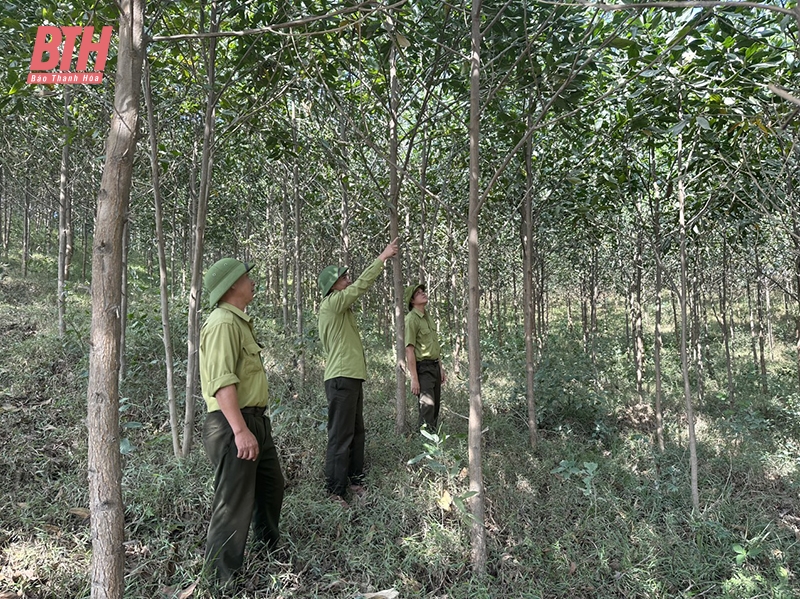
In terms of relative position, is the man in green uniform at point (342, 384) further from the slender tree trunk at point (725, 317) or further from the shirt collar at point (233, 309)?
the slender tree trunk at point (725, 317)

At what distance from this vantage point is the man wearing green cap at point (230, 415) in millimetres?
2436

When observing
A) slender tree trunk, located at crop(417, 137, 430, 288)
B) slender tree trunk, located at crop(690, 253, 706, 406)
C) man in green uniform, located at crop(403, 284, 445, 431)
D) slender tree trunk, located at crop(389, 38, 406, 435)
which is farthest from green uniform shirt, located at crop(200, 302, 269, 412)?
slender tree trunk, located at crop(690, 253, 706, 406)

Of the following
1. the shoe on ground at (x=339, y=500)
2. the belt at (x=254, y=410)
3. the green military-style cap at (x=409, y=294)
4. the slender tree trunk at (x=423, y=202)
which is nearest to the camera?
the belt at (x=254, y=410)

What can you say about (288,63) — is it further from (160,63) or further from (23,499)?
(23,499)

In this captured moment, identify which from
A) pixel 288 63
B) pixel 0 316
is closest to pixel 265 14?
pixel 288 63

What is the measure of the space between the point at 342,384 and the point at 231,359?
124cm

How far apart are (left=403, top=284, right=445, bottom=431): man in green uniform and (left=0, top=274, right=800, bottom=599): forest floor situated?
11.1 inches

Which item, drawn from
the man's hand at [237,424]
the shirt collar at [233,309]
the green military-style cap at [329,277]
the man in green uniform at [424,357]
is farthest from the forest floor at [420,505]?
the green military-style cap at [329,277]

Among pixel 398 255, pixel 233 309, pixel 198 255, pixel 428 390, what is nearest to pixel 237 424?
pixel 233 309

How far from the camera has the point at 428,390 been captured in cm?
470

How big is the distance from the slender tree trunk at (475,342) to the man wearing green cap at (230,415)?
118 cm

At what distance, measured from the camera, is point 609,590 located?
110 inches

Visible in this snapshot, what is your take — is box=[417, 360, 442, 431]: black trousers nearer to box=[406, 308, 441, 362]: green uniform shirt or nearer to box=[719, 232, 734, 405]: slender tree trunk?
box=[406, 308, 441, 362]: green uniform shirt

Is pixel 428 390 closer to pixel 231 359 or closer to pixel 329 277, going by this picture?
pixel 329 277
